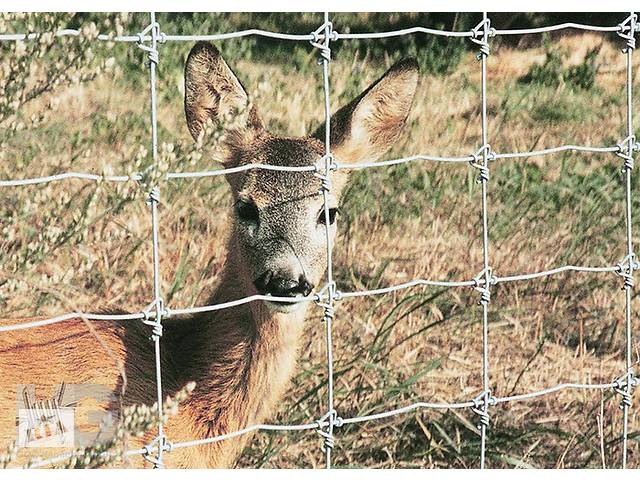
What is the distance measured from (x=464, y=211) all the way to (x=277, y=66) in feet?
6.45

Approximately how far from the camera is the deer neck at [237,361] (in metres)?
3.94

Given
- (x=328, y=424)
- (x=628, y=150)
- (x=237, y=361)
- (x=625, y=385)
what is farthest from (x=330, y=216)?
(x=625, y=385)

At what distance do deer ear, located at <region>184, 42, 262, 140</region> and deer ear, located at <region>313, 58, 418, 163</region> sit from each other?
12.1 inches

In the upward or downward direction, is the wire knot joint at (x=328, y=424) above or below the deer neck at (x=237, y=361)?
below

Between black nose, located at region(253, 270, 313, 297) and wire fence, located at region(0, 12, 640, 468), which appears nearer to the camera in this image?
wire fence, located at region(0, 12, 640, 468)

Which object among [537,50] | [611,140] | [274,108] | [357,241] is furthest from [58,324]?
[537,50]

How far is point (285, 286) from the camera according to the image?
3750 mm

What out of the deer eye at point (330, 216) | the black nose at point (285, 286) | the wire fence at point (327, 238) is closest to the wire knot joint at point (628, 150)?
Result: the wire fence at point (327, 238)

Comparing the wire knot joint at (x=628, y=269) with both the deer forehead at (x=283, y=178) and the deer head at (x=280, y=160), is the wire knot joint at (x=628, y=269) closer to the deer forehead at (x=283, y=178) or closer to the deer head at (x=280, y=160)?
the deer head at (x=280, y=160)

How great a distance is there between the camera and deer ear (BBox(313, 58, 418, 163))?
159 inches

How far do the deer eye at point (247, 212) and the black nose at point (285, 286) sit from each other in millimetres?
256

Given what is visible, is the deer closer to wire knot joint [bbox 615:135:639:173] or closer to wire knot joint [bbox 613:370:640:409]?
wire knot joint [bbox 615:135:639:173]

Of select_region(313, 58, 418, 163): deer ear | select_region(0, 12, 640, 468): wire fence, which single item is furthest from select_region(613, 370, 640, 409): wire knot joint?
select_region(313, 58, 418, 163): deer ear

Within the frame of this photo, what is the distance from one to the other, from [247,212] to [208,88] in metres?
0.40
